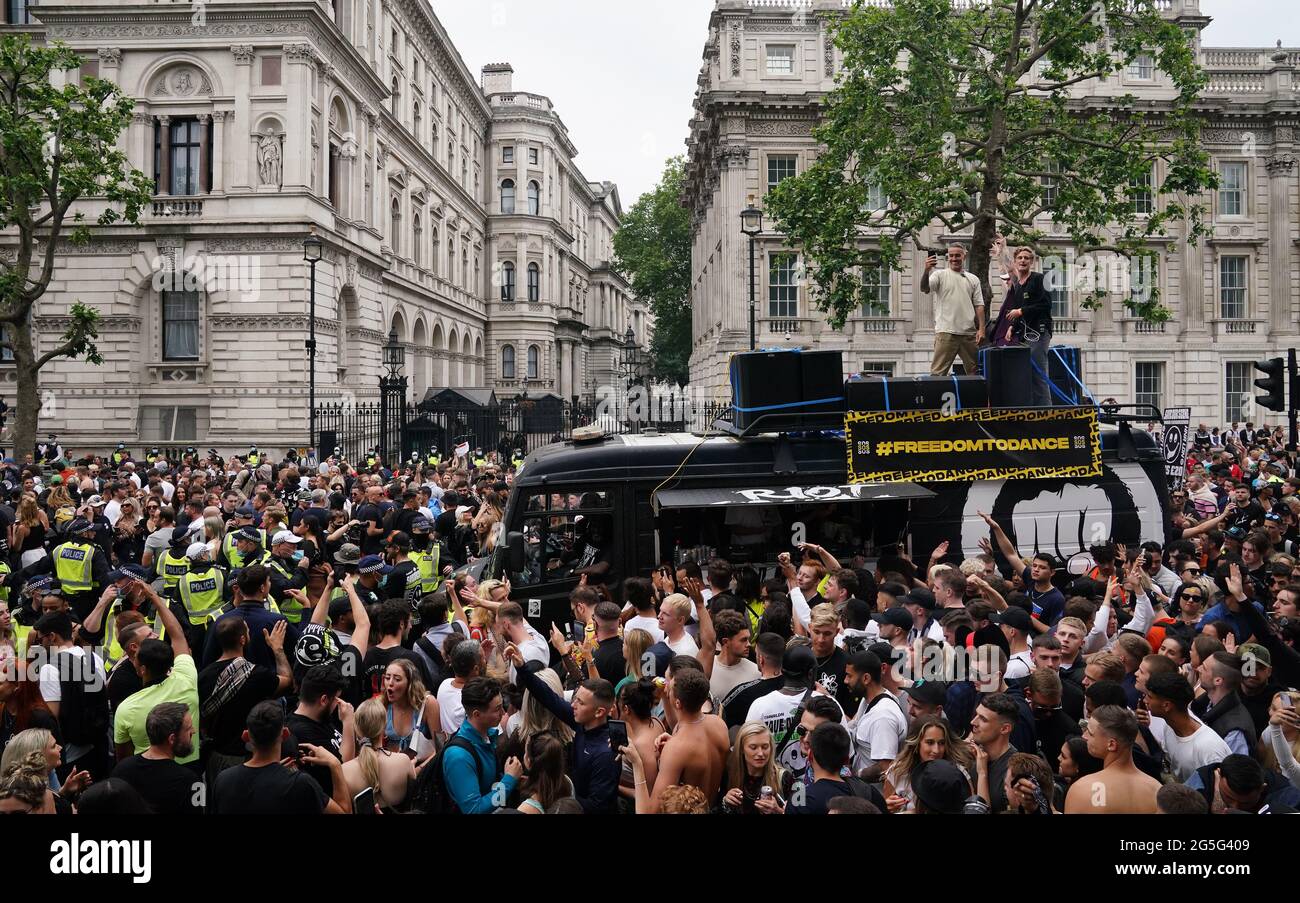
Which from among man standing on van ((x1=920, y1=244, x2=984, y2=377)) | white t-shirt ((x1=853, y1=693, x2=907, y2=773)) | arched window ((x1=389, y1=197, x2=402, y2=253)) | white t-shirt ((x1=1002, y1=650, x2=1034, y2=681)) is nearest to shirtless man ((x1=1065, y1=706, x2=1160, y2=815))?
white t-shirt ((x1=853, y1=693, x2=907, y2=773))

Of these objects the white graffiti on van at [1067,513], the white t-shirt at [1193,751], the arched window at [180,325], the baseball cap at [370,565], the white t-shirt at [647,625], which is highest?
the arched window at [180,325]

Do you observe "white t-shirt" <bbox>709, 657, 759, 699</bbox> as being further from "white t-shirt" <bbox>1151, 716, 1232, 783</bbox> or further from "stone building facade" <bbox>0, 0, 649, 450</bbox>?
"stone building facade" <bbox>0, 0, 649, 450</bbox>

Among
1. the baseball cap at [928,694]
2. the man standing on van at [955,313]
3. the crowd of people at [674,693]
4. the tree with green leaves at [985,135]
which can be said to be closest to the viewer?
the crowd of people at [674,693]

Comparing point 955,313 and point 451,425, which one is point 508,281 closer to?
point 451,425

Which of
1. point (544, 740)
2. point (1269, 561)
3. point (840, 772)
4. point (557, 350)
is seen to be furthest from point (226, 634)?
point (557, 350)

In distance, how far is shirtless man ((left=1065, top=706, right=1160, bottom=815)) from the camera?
4.36 m

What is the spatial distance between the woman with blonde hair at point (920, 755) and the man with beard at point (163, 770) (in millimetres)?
3452

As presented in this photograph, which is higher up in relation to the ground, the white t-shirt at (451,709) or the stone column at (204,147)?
the stone column at (204,147)

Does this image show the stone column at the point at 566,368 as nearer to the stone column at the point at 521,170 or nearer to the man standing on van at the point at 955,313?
the stone column at the point at 521,170

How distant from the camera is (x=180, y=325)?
3428cm

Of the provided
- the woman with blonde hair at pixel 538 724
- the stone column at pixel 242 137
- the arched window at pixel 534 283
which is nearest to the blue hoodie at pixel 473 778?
the woman with blonde hair at pixel 538 724

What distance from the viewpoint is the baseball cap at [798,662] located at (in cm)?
550
